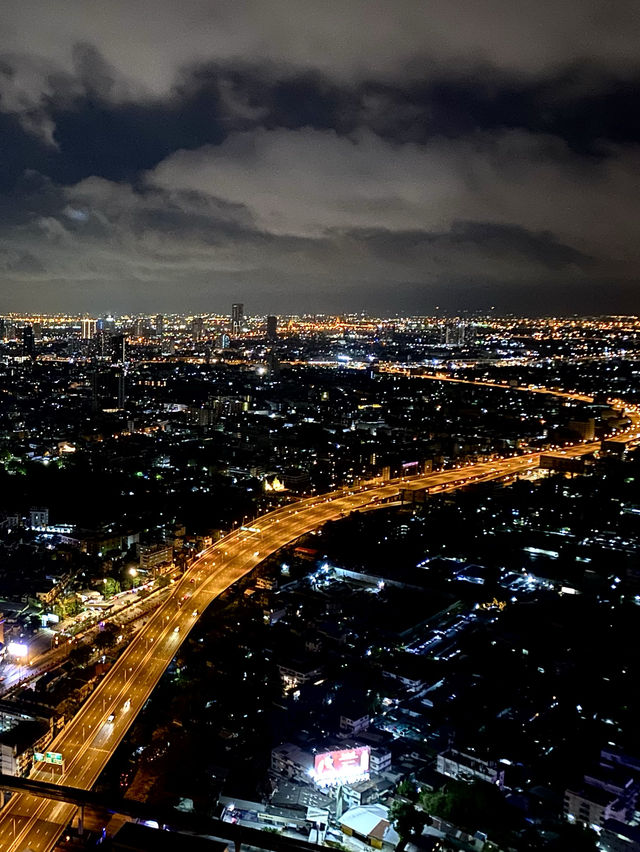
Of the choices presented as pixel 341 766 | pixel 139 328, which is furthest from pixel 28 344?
pixel 341 766

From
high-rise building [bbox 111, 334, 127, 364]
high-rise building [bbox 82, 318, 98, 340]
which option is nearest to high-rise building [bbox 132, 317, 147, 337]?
high-rise building [bbox 82, 318, 98, 340]

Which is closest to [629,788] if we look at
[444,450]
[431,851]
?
[431,851]

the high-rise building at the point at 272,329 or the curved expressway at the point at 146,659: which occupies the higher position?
the high-rise building at the point at 272,329

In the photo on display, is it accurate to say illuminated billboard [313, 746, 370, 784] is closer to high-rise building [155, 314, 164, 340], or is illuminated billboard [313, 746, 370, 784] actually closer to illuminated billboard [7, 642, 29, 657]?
illuminated billboard [7, 642, 29, 657]

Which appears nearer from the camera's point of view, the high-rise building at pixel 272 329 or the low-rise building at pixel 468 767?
the low-rise building at pixel 468 767

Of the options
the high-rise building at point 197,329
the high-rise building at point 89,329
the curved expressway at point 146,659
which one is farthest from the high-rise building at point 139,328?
the curved expressway at point 146,659

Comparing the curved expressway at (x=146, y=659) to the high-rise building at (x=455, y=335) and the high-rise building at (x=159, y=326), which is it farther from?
the high-rise building at (x=159, y=326)
